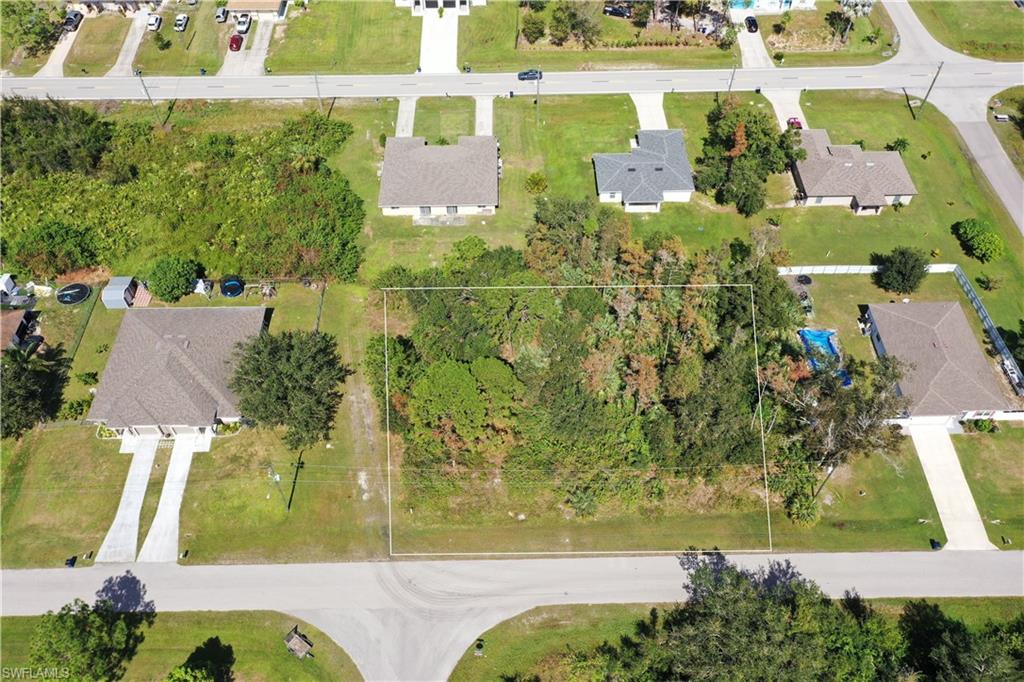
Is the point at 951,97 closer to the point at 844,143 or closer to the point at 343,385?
the point at 844,143

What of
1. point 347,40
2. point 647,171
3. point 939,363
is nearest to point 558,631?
point 939,363

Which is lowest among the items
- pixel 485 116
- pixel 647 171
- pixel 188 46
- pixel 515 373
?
pixel 515 373

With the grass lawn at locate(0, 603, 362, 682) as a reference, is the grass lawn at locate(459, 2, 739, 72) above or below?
above

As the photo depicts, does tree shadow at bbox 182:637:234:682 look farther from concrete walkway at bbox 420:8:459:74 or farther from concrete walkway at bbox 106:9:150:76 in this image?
concrete walkway at bbox 106:9:150:76

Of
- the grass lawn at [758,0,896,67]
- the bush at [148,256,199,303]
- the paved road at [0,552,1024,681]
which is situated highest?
the grass lawn at [758,0,896,67]

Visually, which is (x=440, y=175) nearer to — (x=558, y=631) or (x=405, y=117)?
(x=405, y=117)

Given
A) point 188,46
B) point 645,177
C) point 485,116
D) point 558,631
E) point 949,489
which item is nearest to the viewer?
point 558,631

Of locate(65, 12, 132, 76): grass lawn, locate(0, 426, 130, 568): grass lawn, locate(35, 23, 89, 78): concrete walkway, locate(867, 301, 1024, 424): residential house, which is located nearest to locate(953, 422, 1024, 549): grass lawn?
locate(867, 301, 1024, 424): residential house
